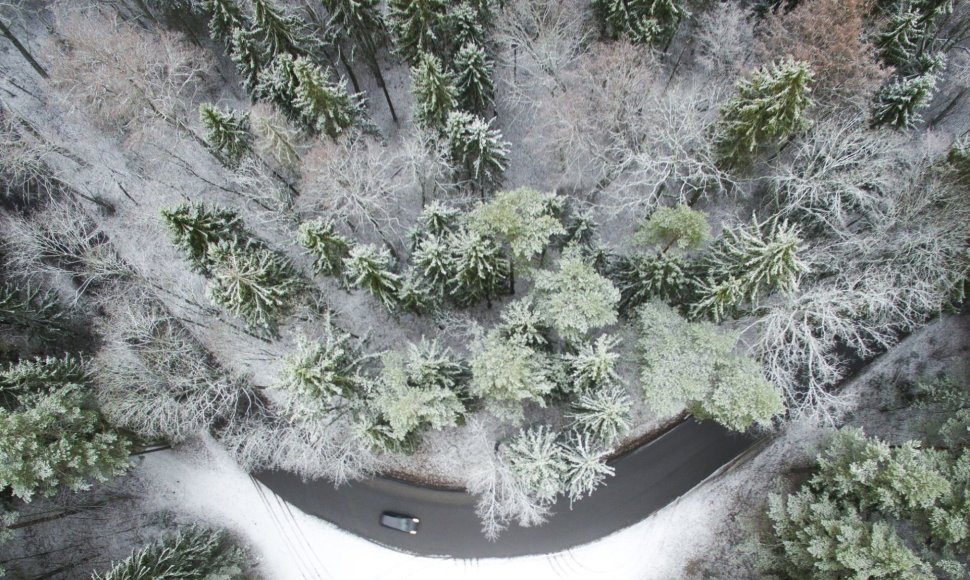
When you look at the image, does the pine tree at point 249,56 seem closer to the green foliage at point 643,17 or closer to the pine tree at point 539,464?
the green foliage at point 643,17

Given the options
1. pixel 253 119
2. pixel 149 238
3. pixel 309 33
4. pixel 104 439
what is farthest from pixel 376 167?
pixel 104 439

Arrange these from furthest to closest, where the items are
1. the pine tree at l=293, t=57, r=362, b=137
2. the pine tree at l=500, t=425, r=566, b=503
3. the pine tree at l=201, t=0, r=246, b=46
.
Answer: the pine tree at l=201, t=0, r=246, b=46
the pine tree at l=293, t=57, r=362, b=137
the pine tree at l=500, t=425, r=566, b=503

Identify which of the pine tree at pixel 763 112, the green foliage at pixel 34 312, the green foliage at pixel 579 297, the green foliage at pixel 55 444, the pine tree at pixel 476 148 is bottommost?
the green foliage at pixel 55 444

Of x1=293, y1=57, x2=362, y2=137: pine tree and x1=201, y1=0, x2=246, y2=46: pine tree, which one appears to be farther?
x1=201, y1=0, x2=246, y2=46: pine tree

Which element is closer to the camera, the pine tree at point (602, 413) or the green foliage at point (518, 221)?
the pine tree at point (602, 413)

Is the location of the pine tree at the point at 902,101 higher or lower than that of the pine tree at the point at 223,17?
higher

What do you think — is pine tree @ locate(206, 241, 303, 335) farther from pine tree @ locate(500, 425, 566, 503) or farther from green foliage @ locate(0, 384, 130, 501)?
pine tree @ locate(500, 425, 566, 503)

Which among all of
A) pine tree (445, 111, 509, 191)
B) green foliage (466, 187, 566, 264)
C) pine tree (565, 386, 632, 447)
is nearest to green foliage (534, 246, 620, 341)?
green foliage (466, 187, 566, 264)

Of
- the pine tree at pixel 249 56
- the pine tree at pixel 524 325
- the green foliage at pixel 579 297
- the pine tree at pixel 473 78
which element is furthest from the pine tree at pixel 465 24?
the pine tree at pixel 524 325
